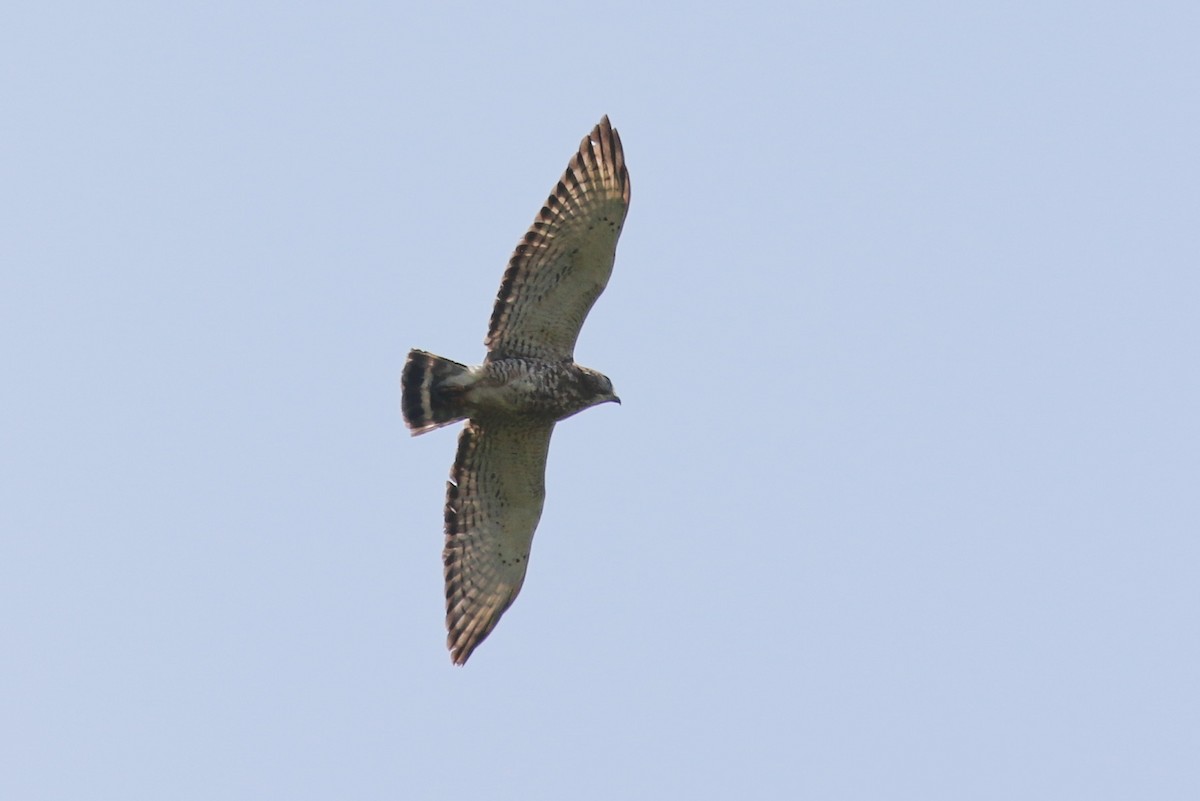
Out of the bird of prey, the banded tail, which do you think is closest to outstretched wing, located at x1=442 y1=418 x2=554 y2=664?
the bird of prey

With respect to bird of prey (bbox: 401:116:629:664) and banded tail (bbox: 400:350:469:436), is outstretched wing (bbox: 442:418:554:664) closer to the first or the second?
bird of prey (bbox: 401:116:629:664)

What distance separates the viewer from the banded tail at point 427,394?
1605cm

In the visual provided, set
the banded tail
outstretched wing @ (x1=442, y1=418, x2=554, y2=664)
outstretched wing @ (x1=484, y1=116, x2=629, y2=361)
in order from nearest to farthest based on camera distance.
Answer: outstretched wing @ (x1=484, y1=116, x2=629, y2=361)
the banded tail
outstretched wing @ (x1=442, y1=418, x2=554, y2=664)

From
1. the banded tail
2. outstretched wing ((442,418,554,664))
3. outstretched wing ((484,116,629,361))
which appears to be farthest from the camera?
outstretched wing ((442,418,554,664))

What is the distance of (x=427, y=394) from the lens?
16078mm

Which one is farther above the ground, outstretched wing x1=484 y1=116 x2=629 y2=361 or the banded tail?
outstretched wing x1=484 y1=116 x2=629 y2=361

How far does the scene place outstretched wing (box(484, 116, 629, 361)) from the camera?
1556 cm

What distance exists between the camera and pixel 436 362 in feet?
52.7

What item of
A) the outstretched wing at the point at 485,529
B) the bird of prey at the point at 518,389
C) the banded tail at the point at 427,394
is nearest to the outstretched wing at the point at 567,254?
the bird of prey at the point at 518,389

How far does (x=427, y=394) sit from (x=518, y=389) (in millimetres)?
761

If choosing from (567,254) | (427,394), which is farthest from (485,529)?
Result: (567,254)

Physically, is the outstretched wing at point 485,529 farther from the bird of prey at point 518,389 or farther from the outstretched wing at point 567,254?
the outstretched wing at point 567,254

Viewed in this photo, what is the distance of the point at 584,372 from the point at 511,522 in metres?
1.46

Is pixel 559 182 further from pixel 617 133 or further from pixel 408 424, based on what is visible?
pixel 408 424
